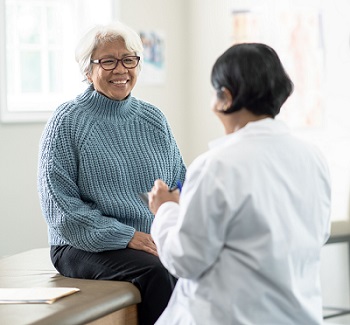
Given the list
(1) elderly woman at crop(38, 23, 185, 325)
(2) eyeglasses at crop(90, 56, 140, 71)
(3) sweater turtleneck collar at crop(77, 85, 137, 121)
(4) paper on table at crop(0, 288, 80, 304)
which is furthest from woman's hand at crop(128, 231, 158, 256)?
(2) eyeglasses at crop(90, 56, 140, 71)

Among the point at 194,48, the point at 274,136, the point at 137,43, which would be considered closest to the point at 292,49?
the point at 194,48

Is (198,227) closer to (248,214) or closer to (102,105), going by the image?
(248,214)

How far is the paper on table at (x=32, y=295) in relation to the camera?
289 centimetres

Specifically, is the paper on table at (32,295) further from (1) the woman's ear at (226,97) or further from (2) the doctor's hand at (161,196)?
(1) the woman's ear at (226,97)

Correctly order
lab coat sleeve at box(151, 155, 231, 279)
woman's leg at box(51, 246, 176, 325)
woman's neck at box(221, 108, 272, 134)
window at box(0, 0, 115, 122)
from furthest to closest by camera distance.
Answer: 1. window at box(0, 0, 115, 122)
2. woman's leg at box(51, 246, 176, 325)
3. woman's neck at box(221, 108, 272, 134)
4. lab coat sleeve at box(151, 155, 231, 279)

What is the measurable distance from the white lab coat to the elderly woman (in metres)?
0.97

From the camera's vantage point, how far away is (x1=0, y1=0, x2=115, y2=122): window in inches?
210

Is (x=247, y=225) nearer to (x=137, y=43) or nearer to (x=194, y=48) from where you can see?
(x=137, y=43)

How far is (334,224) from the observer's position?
15.2 feet

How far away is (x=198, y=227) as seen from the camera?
2.04m

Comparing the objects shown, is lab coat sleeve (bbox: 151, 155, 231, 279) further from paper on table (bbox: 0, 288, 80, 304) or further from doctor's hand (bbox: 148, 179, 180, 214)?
paper on table (bbox: 0, 288, 80, 304)

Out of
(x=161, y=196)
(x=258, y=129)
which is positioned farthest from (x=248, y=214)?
(x=161, y=196)

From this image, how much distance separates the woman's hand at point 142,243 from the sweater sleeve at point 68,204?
23 millimetres

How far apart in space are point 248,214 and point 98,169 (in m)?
1.28
